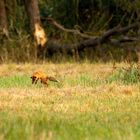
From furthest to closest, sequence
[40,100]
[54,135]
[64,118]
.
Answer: [40,100] < [64,118] < [54,135]

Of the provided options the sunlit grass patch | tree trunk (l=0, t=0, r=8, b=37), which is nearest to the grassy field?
the sunlit grass patch

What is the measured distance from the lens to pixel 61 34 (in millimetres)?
14594

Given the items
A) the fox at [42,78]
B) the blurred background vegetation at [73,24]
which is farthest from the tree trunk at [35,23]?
the fox at [42,78]

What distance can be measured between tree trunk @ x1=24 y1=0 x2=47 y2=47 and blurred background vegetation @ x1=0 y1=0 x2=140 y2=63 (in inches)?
9.2

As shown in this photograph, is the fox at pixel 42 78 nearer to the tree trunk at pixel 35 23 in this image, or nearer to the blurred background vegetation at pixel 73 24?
the blurred background vegetation at pixel 73 24

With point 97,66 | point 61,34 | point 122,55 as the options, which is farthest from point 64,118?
point 61,34

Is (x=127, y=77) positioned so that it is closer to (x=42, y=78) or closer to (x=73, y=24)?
(x=42, y=78)

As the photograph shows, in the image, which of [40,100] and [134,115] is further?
[40,100]

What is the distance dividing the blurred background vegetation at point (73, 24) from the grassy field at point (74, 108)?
4280mm

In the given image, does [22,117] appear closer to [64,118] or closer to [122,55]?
[64,118]

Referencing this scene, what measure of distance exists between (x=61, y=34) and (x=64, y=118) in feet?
30.9

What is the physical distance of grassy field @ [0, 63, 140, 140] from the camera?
4.40 m

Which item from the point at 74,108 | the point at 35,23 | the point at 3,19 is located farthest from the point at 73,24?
the point at 74,108

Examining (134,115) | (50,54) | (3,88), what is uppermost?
(134,115)
